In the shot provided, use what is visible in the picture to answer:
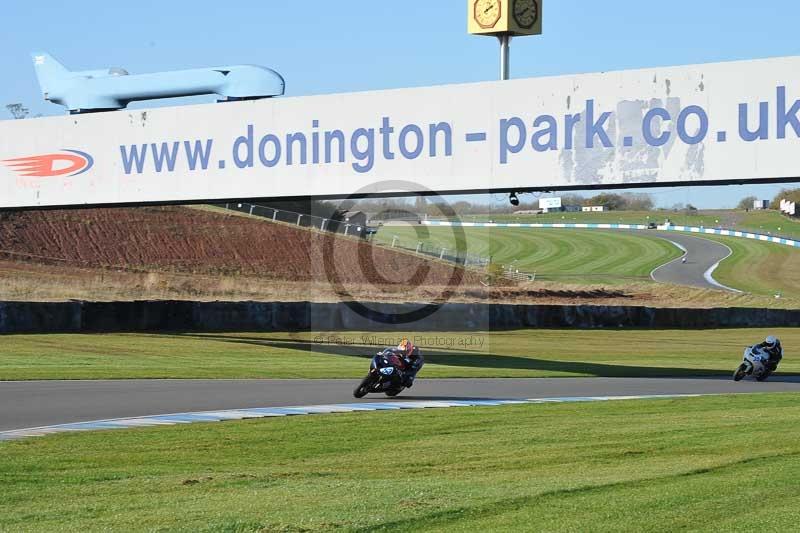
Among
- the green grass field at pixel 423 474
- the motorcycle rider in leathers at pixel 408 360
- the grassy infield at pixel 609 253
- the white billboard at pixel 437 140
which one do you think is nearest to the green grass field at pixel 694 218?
the grassy infield at pixel 609 253

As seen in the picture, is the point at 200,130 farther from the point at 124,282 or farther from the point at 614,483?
the point at 124,282

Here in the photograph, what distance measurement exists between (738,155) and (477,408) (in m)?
7.59

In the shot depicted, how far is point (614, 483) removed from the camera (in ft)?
34.3

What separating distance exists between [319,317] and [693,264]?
52.0 m

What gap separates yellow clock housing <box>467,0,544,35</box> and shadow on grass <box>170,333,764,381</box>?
8269 millimetres

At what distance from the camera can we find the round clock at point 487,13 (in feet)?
83.2

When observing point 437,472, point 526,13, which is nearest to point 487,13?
point 526,13

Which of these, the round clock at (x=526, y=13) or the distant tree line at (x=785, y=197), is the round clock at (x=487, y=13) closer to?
the round clock at (x=526, y=13)

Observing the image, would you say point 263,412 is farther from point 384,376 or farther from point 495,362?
point 495,362

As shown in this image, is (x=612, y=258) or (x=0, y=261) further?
(x=612, y=258)

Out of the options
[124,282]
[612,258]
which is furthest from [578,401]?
[612,258]

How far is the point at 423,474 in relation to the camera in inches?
462

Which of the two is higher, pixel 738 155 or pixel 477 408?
pixel 738 155

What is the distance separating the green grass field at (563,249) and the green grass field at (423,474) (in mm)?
61907
